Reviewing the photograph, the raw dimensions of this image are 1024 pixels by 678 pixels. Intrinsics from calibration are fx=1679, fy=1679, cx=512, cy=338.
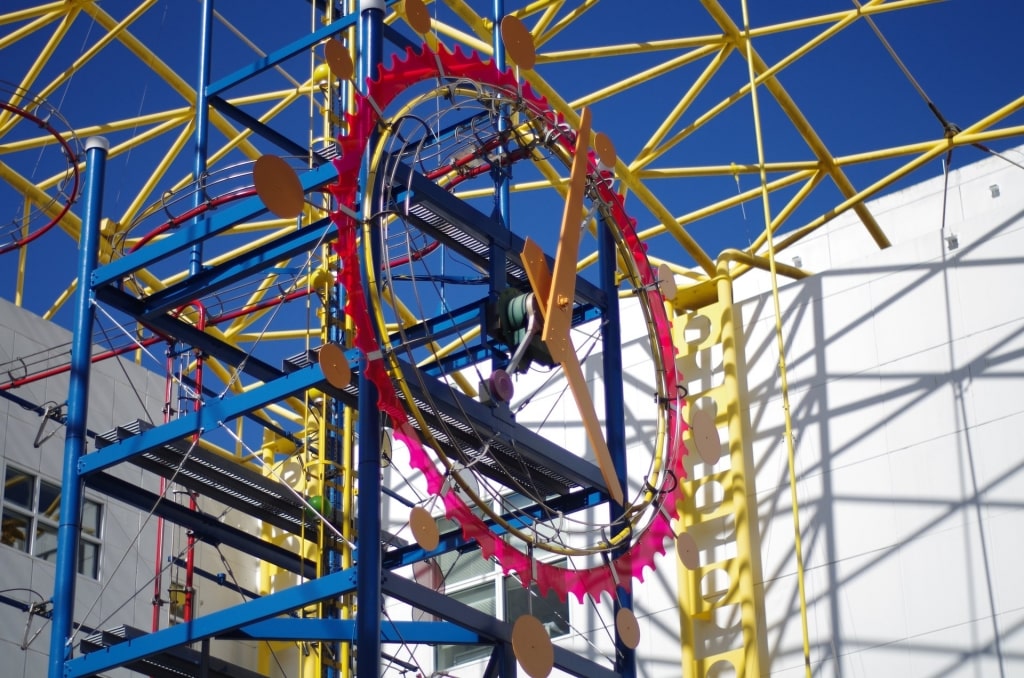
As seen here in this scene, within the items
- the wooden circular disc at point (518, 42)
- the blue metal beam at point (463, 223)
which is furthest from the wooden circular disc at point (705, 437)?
the wooden circular disc at point (518, 42)

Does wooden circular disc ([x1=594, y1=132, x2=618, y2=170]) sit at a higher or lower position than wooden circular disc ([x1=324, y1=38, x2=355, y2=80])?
higher

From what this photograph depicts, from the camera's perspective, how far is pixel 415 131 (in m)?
16.1

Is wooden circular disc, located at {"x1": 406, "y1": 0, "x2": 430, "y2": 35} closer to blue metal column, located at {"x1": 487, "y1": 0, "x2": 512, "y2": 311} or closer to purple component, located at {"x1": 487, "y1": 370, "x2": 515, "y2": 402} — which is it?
blue metal column, located at {"x1": 487, "y1": 0, "x2": 512, "y2": 311}

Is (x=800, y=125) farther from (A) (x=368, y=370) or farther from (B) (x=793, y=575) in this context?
(A) (x=368, y=370)

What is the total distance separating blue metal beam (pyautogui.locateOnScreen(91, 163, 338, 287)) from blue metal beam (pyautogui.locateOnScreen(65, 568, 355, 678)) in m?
3.54

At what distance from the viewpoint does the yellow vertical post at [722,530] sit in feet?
67.7

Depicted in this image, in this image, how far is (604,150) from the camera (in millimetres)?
18219

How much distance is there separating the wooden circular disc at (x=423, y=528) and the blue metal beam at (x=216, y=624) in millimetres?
650

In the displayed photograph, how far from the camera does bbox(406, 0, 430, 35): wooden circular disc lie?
1634cm

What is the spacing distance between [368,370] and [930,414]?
27.3 ft

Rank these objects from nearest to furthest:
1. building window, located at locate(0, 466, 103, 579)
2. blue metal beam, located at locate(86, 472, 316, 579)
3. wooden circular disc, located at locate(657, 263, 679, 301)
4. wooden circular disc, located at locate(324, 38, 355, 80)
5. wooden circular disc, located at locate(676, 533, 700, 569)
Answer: wooden circular disc, located at locate(324, 38, 355, 80)
blue metal beam, located at locate(86, 472, 316, 579)
wooden circular disc, located at locate(676, 533, 700, 569)
wooden circular disc, located at locate(657, 263, 679, 301)
building window, located at locate(0, 466, 103, 579)

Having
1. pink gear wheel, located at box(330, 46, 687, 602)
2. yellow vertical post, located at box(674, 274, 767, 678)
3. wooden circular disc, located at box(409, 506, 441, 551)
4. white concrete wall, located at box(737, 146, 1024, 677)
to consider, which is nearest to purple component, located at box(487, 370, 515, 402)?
pink gear wheel, located at box(330, 46, 687, 602)

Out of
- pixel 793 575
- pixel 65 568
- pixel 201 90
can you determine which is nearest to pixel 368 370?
pixel 65 568

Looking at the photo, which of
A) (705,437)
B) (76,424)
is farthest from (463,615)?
(76,424)
